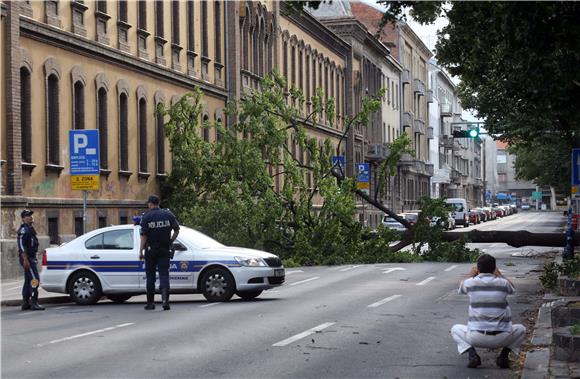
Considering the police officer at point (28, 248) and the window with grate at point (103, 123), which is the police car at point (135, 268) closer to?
the police officer at point (28, 248)

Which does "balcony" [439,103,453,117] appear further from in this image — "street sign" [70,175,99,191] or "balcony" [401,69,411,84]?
"street sign" [70,175,99,191]

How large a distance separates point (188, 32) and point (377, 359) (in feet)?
107

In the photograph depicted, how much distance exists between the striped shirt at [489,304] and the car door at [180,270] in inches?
363

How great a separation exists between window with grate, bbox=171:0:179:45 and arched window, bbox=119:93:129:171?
5.14 meters

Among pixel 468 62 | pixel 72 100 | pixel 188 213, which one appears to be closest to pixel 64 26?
pixel 72 100

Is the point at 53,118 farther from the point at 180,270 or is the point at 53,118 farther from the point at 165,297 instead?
the point at 165,297

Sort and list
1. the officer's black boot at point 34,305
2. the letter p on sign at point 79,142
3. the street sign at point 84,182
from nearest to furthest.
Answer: the officer's black boot at point 34,305 < the street sign at point 84,182 < the letter p on sign at point 79,142

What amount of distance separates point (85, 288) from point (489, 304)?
1057cm

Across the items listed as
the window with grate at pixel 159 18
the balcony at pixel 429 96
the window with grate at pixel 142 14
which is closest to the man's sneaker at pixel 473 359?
the window with grate at pixel 142 14

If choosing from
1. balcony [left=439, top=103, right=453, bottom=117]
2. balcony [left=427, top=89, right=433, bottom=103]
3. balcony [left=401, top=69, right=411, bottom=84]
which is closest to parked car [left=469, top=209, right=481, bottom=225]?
balcony [left=401, top=69, right=411, bottom=84]

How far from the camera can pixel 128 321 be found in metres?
16.7

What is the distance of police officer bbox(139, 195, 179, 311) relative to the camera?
18.4 meters

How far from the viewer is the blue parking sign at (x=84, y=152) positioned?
24312 millimetres

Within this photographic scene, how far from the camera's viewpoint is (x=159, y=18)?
40344 millimetres
